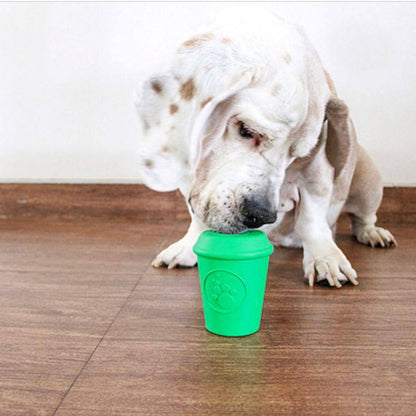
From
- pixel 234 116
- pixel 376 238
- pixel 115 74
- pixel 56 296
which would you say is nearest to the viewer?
pixel 234 116

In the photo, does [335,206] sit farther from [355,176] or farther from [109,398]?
[109,398]

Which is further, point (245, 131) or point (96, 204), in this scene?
point (96, 204)

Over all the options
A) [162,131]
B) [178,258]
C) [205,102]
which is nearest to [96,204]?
[178,258]

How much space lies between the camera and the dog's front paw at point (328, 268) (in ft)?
4.02

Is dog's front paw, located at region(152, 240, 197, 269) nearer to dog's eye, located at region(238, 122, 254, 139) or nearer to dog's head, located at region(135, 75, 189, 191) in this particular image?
dog's head, located at region(135, 75, 189, 191)

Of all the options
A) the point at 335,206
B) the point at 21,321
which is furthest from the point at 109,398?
the point at 335,206

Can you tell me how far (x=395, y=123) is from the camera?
6.66ft

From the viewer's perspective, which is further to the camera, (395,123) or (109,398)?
(395,123)

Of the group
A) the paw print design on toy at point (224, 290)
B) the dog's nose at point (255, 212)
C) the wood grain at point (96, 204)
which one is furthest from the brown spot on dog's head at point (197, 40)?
the wood grain at point (96, 204)

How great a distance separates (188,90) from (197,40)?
99 mm

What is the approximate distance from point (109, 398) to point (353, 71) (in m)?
1.62

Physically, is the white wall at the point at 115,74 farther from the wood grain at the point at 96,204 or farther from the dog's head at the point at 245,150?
the dog's head at the point at 245,150

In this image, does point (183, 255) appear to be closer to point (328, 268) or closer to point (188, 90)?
point (328, 268)

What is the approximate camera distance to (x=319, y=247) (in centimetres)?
129
